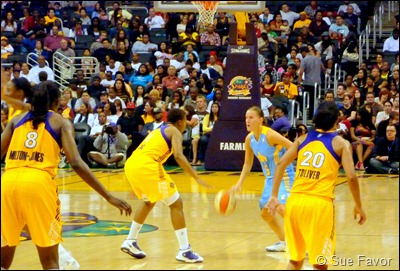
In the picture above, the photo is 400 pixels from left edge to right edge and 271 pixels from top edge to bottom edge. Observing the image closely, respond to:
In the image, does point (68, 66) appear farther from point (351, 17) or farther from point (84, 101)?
point (351, 17)

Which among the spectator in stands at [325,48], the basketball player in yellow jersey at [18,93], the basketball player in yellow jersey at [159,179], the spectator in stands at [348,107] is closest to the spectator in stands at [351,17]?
the spectator in stands at [325,48]

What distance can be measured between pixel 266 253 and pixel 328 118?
115 inches

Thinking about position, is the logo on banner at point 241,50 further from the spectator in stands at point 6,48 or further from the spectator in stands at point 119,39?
the spectator in stands at point 6,48

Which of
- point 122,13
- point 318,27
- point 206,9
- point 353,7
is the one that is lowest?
point 318,27

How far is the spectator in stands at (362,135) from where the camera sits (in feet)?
58.6

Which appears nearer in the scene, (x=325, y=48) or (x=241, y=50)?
(x=241, y=50)

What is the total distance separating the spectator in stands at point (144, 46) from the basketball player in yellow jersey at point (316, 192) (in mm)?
16681

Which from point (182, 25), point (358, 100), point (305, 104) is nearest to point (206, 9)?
point (358, 100)

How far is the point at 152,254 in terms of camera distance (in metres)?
10.0

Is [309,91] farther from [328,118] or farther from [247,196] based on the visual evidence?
[328,118]

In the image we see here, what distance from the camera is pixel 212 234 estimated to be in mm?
11344

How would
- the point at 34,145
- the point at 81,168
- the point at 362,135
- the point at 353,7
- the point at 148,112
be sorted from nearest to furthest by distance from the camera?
the point at 81,168
the point at 34,145
the point at 362,135
the point at 148,112
the point at 353,7

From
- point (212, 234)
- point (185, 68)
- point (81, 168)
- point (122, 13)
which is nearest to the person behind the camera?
point (81, 168)

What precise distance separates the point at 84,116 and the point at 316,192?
42.7 ft
